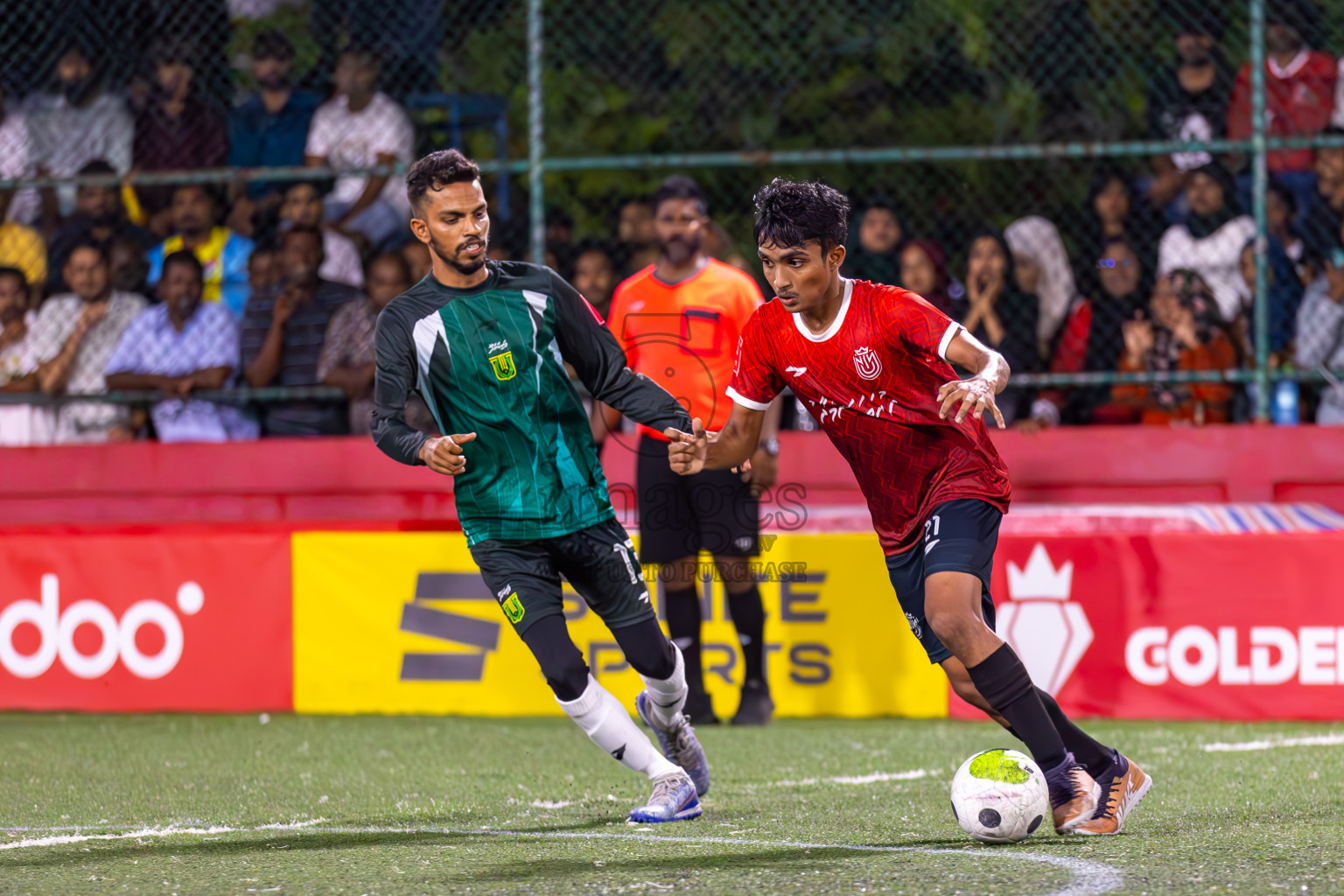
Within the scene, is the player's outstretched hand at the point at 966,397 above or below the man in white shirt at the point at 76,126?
below

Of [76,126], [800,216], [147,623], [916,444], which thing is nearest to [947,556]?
[916,444]

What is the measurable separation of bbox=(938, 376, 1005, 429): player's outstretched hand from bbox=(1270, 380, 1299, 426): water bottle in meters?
4.82

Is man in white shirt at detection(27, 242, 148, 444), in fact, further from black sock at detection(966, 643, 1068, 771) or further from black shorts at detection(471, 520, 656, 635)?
black sock at detection(966, 643, 1068, 771)

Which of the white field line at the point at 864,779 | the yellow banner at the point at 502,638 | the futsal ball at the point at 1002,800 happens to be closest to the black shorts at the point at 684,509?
Answer: the yellow banner at the point at 502,638

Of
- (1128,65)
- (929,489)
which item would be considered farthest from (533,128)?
(929,489)

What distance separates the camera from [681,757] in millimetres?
5531

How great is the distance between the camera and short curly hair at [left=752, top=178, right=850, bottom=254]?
4.75m

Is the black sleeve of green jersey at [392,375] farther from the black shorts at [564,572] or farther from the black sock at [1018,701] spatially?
the black sock at [1018,701]

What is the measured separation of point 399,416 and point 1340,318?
5355 mm

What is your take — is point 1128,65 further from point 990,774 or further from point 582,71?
point 990,774

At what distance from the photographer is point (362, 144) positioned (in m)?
10.1

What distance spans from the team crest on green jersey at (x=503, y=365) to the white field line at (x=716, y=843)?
1.32 m

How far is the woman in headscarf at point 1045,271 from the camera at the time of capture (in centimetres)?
897

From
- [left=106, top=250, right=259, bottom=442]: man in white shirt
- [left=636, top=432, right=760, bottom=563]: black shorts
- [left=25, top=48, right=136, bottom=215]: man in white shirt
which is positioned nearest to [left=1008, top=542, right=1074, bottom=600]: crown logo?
[left=636, top=432, right=760, bottom=563]: black shorts
